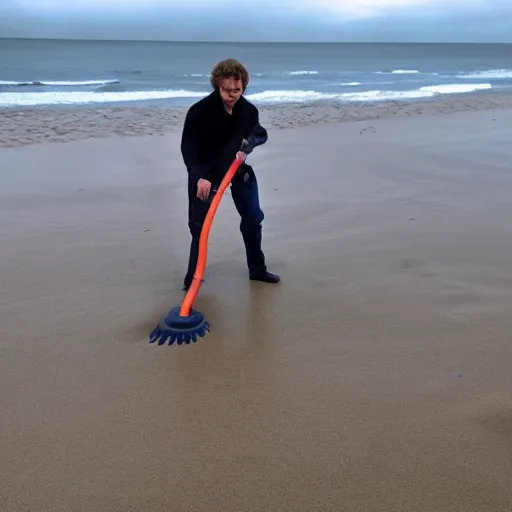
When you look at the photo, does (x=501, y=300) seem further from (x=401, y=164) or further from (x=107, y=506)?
(x=401, y=164)

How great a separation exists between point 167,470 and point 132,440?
8.7 inches

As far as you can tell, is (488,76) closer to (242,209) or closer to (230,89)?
(242,209)

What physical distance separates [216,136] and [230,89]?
12.2 inches

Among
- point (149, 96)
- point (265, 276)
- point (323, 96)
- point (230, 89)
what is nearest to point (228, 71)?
point (230, 89)

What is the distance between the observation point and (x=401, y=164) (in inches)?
252

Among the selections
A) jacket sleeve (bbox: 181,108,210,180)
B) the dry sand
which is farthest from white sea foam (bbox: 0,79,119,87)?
jacket sleeve (bbox: 181,108,210,180)

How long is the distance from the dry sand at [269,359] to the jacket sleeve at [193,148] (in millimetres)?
762

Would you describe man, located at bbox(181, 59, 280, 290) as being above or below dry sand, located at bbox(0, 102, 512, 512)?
above

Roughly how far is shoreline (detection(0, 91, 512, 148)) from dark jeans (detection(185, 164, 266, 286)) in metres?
5.56

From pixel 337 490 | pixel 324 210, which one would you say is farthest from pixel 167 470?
pixel 324 210

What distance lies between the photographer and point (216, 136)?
3035mm

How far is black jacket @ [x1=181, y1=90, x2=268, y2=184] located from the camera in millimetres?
2953

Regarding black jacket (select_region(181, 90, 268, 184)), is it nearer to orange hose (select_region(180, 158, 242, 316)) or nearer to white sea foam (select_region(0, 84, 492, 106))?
orange hose (select_region(180, 158, 242, 316))

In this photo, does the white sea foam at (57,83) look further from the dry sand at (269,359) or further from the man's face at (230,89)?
the man's face at (230,89)
